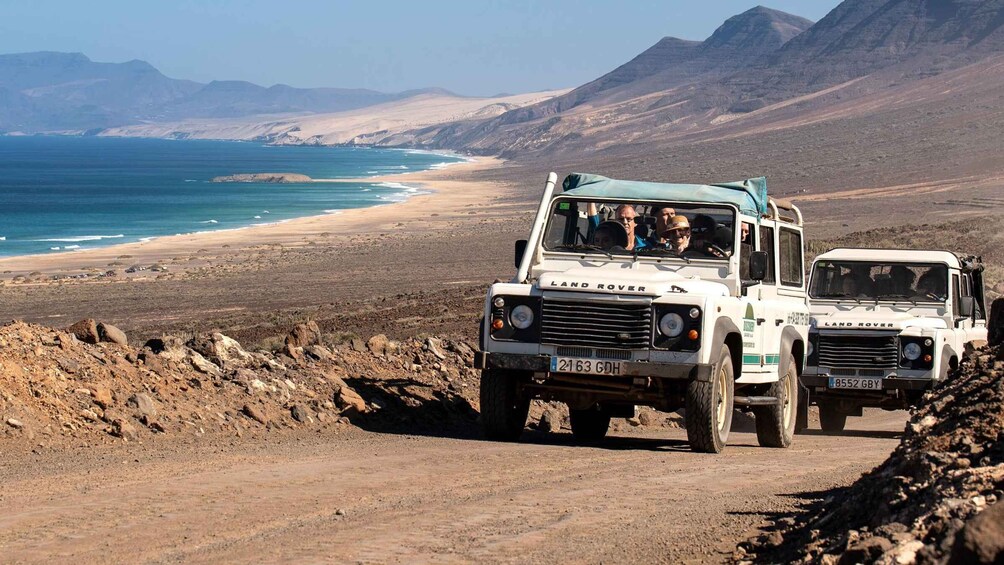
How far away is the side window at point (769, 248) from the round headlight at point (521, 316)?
2514 millimetres

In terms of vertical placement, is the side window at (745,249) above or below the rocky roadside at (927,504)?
above

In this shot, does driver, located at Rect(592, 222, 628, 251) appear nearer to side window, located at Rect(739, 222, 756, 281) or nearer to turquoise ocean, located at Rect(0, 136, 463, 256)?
side window, located at Rect(739, 222, 756, 281)

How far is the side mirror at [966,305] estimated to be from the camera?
16.8m

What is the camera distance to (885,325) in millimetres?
16125

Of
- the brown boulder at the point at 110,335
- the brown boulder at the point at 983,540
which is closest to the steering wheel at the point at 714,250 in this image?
the brown boulder at the point at 110,335

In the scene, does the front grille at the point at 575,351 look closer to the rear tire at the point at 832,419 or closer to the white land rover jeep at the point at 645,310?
the white land rover jeep at the point at 645,310

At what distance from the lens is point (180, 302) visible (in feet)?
119

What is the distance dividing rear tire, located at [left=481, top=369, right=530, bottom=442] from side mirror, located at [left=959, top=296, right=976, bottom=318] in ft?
22.4

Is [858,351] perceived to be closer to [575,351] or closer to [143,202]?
[575,351]

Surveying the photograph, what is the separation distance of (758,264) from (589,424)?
9.29 ft

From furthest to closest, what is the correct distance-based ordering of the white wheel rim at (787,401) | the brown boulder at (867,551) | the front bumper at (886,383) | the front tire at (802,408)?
the front bumper at (886,383), the front tire at (802,408), the white wheel rim at (787,401), the brown boulder at (867,551)

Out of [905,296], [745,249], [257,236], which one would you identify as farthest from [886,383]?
[257,236]

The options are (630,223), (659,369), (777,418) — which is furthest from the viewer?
(777,418)

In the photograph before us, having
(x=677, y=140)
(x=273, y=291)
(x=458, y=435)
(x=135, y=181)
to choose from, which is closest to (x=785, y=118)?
(x=677, y=140)
